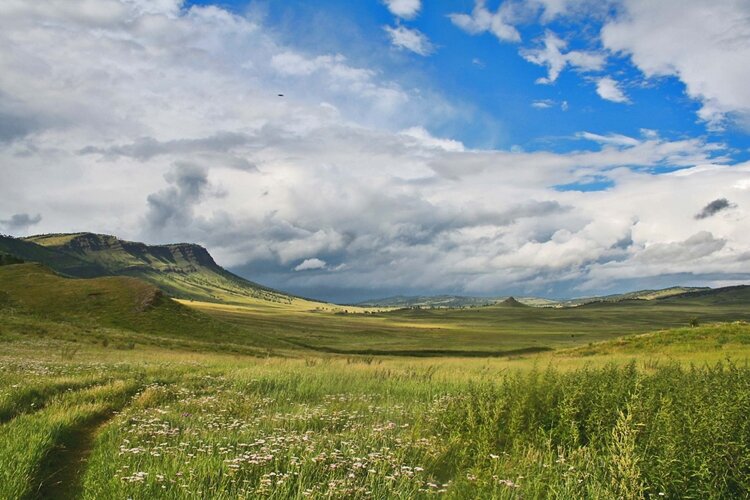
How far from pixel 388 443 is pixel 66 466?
5383mm

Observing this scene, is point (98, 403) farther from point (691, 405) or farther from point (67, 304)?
point (67, 304)

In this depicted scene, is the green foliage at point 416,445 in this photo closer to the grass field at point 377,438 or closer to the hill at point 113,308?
the grass field at point 377,438

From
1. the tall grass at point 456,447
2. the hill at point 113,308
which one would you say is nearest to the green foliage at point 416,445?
the tall grass at point 456,447

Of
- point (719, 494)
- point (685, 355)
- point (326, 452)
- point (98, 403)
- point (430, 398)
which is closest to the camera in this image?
point (719, 494)

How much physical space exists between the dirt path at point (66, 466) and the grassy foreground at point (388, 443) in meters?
0.03

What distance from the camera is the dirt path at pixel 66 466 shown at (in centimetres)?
717

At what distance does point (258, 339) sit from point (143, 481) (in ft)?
227

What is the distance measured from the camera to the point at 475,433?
961 centimetres

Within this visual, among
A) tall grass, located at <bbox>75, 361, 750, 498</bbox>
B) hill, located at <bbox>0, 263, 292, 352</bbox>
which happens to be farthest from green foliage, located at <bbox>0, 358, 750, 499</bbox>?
hill, located at <bbox>0, 263, 292, 352</bbox>

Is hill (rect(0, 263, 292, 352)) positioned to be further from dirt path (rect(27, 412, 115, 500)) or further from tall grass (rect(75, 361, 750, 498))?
tall grass (rect(75, 361, 750, 498))

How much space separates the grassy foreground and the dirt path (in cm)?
3

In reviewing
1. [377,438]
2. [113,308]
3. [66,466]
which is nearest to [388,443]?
[377,438]

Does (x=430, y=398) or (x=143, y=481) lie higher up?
(x=143, y=481)

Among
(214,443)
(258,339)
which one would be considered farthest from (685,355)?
(258,339)
